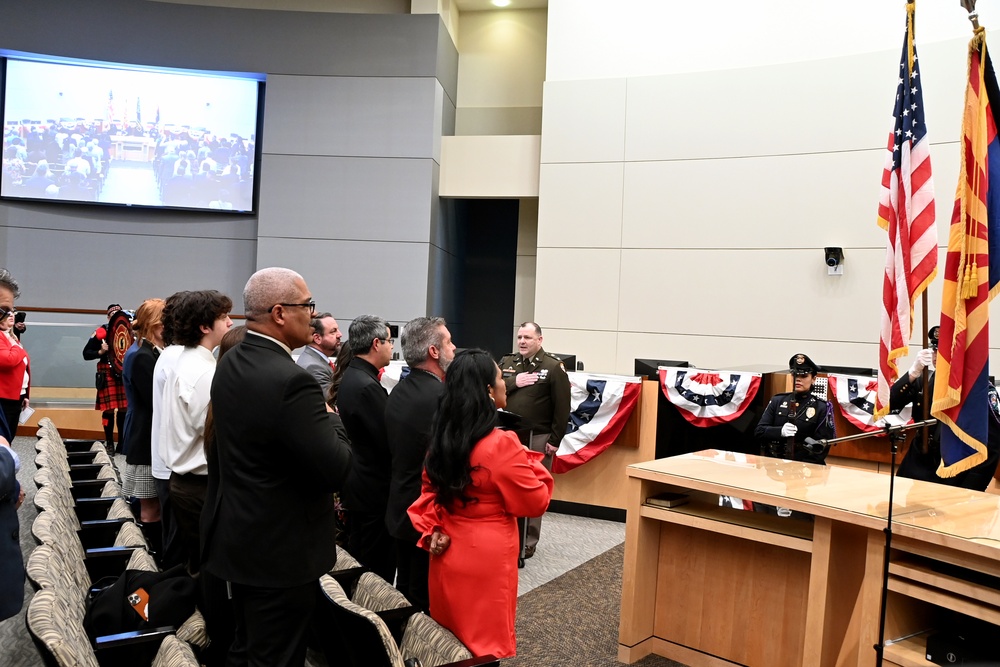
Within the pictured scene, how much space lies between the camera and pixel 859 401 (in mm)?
5906

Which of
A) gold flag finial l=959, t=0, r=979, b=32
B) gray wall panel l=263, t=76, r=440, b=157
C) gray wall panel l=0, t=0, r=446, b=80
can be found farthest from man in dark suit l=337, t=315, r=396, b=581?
gray wall panel l=0, t=0, r=446, b=80

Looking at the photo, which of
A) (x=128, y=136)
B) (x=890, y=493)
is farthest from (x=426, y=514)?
(x=128, y=136)

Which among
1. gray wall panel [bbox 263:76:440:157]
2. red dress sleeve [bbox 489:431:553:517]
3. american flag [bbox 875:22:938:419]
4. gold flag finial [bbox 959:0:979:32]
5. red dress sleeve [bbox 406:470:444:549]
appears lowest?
red dress sleeve [bbox 406:470:444:549]

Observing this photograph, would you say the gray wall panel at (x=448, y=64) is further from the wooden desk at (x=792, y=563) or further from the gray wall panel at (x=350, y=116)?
the wooden desk at (x=792, y=563)

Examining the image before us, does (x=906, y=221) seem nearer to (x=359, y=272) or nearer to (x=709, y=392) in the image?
(x=709, y=392)

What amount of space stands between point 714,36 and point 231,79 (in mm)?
6377

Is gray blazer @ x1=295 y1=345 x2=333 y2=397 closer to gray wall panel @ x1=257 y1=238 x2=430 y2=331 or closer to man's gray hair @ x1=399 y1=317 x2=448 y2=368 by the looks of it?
man's gray hair @ x1=399 y1=317 x2=448 y2=368

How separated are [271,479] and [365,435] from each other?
118 centimetres

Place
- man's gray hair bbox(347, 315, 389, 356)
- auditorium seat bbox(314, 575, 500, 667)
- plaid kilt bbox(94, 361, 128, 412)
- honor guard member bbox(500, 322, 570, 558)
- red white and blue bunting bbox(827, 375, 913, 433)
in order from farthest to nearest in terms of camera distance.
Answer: plaid kilt bbox(94, 361, 128, 412) < red white and blue bunting bbox(827, 375, 913, 433) < honor guard member bbox(500, 322, 570, 558) < man's gray hair bbox(347, 315, 389, 356) < auditorium seat bbox(314, 575, 500, 667)

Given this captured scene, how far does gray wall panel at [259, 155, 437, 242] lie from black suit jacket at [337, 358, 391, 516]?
23.1ft

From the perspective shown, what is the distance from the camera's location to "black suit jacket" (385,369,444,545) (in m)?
3.04

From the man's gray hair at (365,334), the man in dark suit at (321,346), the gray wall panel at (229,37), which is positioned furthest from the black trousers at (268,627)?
the gray wall panel at (229,37)

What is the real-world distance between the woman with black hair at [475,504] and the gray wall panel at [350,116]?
26.5 ft

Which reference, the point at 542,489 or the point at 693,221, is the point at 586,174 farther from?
the point at 542,489
